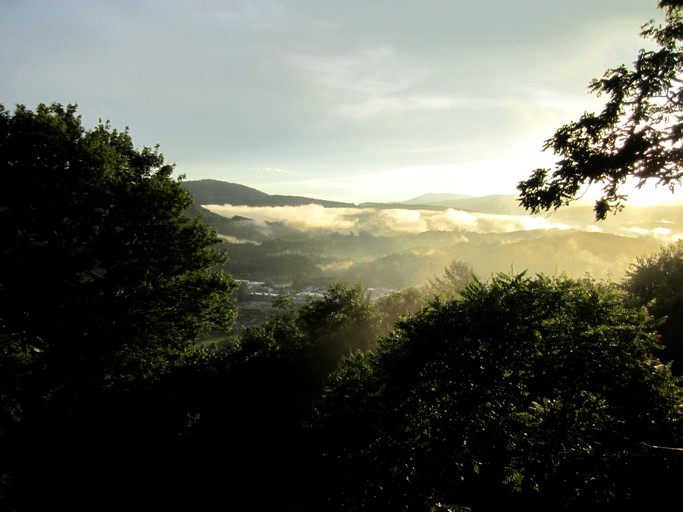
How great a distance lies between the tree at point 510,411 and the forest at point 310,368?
50mm

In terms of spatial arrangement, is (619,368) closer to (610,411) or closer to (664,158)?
(610,411)

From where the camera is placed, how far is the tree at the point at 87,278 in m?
15.2

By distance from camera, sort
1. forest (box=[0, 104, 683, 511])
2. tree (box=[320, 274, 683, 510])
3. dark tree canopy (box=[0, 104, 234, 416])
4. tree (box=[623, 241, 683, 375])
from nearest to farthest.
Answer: tree (box=[320, 274, 683, 510]), forest (box=[0, 104, 683, 511]), dark tree canopy (box=[0, 104, 234, 416]), tree (box=[623, 241, 683, 375])

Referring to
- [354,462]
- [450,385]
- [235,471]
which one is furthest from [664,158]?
[235,471]

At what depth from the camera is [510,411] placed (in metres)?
8.05

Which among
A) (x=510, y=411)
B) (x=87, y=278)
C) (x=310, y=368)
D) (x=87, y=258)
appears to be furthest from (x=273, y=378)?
(x=510, y=411)

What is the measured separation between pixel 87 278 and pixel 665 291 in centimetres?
3500

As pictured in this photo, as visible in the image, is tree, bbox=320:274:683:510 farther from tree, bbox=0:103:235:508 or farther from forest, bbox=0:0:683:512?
tree, bbox=0:103:235:508

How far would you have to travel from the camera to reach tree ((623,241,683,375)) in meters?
20.3

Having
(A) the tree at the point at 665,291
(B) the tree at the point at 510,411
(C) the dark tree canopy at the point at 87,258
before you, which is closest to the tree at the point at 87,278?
(C) the dark tree canopy at the point at 87,258

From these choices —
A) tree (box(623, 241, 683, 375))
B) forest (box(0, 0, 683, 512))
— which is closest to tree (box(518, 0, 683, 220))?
forest (box(0, 0, 683, 512))

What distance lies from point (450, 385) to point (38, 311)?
1731 cm

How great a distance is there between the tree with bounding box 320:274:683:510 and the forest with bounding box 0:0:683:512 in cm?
5

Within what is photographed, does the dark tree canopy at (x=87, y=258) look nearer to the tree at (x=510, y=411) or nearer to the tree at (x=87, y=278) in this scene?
the tree at (x=87, y=278)
